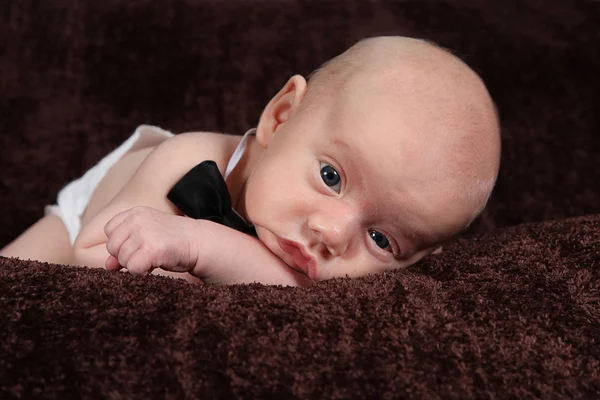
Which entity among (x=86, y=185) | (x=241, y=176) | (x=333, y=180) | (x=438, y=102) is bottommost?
(x=86, y=185)

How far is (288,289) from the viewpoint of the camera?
34.4 inches

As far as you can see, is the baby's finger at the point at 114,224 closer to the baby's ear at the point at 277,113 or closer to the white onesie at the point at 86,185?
the baby's ear at the point at 277,113

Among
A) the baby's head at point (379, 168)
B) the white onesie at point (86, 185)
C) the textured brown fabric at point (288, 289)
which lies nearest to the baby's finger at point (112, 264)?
the textured brown fabric at point (288, 289)

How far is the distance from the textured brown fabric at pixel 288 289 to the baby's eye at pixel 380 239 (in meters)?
0.08

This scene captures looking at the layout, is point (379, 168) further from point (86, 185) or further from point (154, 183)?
point (86, 185)

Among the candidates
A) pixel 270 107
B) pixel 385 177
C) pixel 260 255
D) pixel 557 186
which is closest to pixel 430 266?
pixel 385 177

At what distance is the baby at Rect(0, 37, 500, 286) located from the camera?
1036 millimetres

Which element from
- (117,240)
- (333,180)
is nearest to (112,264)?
(117,240)

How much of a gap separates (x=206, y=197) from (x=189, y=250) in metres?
0.22

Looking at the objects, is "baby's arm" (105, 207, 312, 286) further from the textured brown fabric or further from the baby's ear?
the baby's ear

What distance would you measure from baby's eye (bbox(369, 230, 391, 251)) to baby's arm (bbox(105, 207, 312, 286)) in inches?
5.6

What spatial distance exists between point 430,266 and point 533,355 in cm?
32

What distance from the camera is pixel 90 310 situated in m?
0.74

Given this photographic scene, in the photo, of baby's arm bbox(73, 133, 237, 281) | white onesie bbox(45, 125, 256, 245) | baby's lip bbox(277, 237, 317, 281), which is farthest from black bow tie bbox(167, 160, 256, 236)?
white onesie bbox(45, 125, 256, 245)
